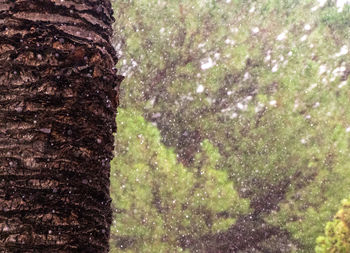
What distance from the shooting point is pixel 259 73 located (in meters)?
6.24

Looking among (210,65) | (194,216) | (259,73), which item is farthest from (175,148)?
(259,73)

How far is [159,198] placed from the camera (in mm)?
6090

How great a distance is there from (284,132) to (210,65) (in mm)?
1952

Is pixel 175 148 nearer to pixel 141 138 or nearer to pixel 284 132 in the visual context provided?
pixel 141 138

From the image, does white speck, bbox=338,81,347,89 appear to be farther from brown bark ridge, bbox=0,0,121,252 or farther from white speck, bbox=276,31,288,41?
brown bark ridge, bbox=0,0,121,252

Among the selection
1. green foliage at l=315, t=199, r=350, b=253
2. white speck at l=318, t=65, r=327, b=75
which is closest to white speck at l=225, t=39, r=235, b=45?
white speck at l=318, t=65, r=327, b=75

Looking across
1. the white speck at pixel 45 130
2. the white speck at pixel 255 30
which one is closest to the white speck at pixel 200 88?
the white speck at pixel 255 30

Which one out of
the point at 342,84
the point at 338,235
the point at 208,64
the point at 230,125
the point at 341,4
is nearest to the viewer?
the point at 338,235

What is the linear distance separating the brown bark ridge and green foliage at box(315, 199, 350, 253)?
17.6 feet

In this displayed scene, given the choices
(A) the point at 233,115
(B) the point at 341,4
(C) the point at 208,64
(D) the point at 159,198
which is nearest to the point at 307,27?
(B) the point at 341,4

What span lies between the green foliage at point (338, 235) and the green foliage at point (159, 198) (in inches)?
56.5

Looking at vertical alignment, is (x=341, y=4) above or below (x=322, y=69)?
above

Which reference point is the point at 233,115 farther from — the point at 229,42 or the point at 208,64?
the point at 229,42

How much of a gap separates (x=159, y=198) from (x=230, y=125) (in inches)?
78.1
